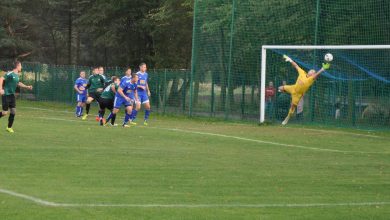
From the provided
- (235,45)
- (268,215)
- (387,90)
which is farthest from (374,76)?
(268,215)

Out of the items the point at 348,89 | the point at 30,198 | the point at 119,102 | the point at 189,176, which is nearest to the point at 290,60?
the point at 348,89

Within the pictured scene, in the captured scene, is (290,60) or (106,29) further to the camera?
(106,29)

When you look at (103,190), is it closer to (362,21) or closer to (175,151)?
(175,151)

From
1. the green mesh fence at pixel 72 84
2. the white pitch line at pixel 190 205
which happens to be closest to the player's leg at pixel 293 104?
the green mesh fence at pixel 72 84

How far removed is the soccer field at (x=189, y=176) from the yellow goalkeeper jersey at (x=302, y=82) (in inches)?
173

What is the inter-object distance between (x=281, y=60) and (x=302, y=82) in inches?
138

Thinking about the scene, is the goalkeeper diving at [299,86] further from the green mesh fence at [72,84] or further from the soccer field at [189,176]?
the green mesh fence at [72,84]

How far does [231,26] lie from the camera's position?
3734 centimetres

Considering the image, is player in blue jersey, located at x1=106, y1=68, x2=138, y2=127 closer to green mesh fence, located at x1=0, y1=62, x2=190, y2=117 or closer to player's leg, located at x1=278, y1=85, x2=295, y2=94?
player's leg, located at x1=278, y1=85, x2=295, y2=94

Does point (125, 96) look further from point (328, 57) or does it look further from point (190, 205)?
point (190, 205)

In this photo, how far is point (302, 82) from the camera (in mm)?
30984

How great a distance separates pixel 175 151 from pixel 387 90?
40.1 ft

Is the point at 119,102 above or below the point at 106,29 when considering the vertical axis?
below

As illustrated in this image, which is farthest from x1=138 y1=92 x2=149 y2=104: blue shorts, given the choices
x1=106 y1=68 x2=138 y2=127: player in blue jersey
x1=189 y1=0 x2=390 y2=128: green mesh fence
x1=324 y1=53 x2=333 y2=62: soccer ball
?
x1=324 y1=53 x2=333 y2=62: soccer ball
